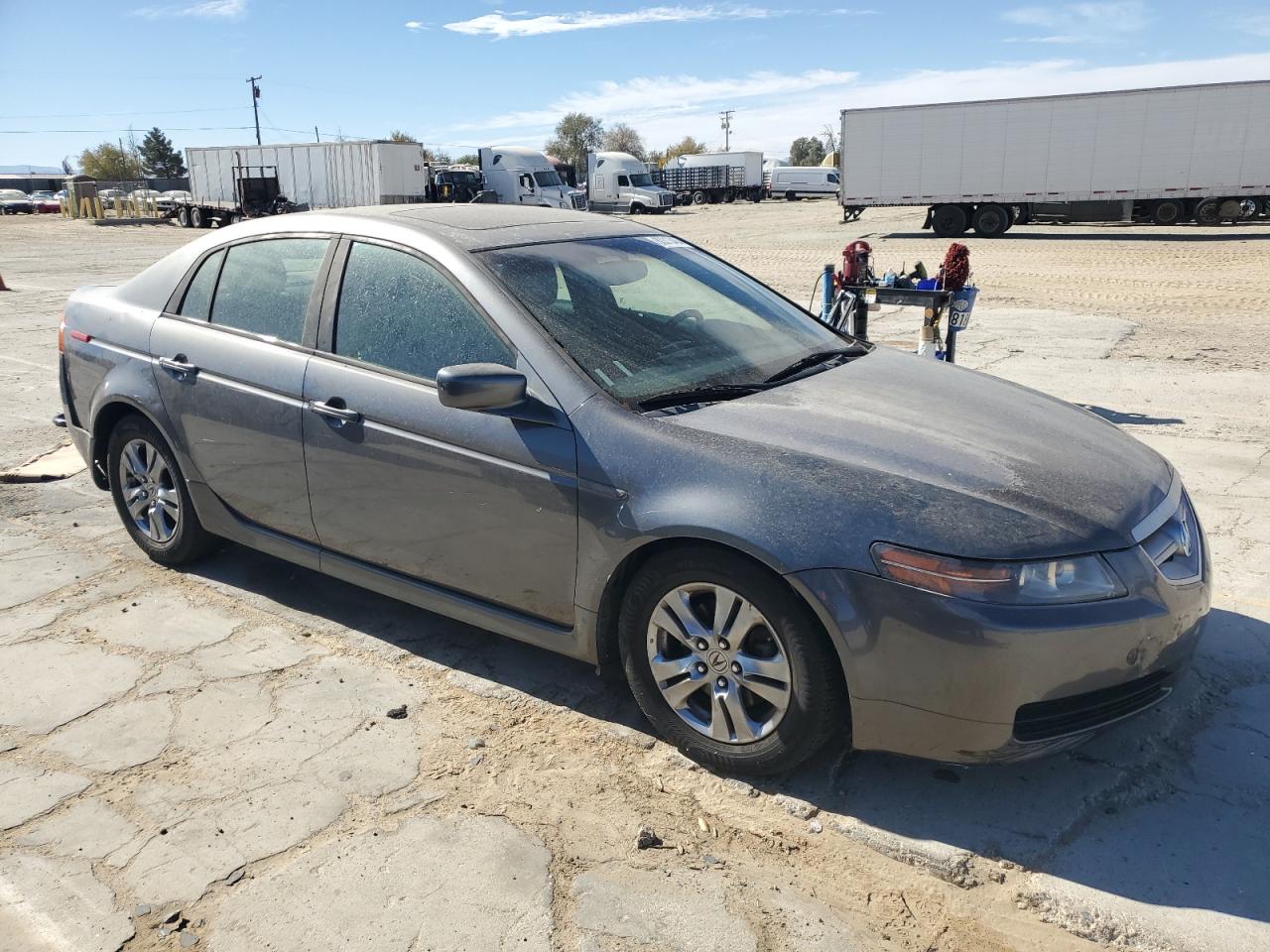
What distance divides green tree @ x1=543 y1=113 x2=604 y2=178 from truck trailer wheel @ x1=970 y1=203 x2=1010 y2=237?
83.2 meters

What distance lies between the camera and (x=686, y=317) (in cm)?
391

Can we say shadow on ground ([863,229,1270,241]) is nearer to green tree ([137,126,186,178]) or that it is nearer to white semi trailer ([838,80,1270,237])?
white semi trailer ([838,80,1270,237])

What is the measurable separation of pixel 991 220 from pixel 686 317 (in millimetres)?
27418

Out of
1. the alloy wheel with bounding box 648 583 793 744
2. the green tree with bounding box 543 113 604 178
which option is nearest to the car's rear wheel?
the alloy wheel with bounding box 648 583 793 744

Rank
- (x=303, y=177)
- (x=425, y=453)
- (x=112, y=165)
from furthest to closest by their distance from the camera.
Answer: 1. (x=112, y=165)
2. (x=303, y=177)
3. (x=425, y=453)

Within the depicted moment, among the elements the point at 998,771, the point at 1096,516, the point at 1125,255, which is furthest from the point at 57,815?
the point at 1125,255

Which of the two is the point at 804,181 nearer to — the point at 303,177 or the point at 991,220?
the point at 303,177

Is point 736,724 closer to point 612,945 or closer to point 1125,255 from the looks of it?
point 612,945

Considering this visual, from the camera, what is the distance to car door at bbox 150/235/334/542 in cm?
396

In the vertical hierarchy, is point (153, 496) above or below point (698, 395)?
below

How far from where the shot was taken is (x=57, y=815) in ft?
9.90

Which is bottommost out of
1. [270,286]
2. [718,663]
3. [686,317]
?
[718,663]

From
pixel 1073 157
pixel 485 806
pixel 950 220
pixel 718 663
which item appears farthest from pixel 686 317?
pixel 950 220

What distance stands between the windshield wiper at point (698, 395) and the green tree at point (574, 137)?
10805 centimetres
